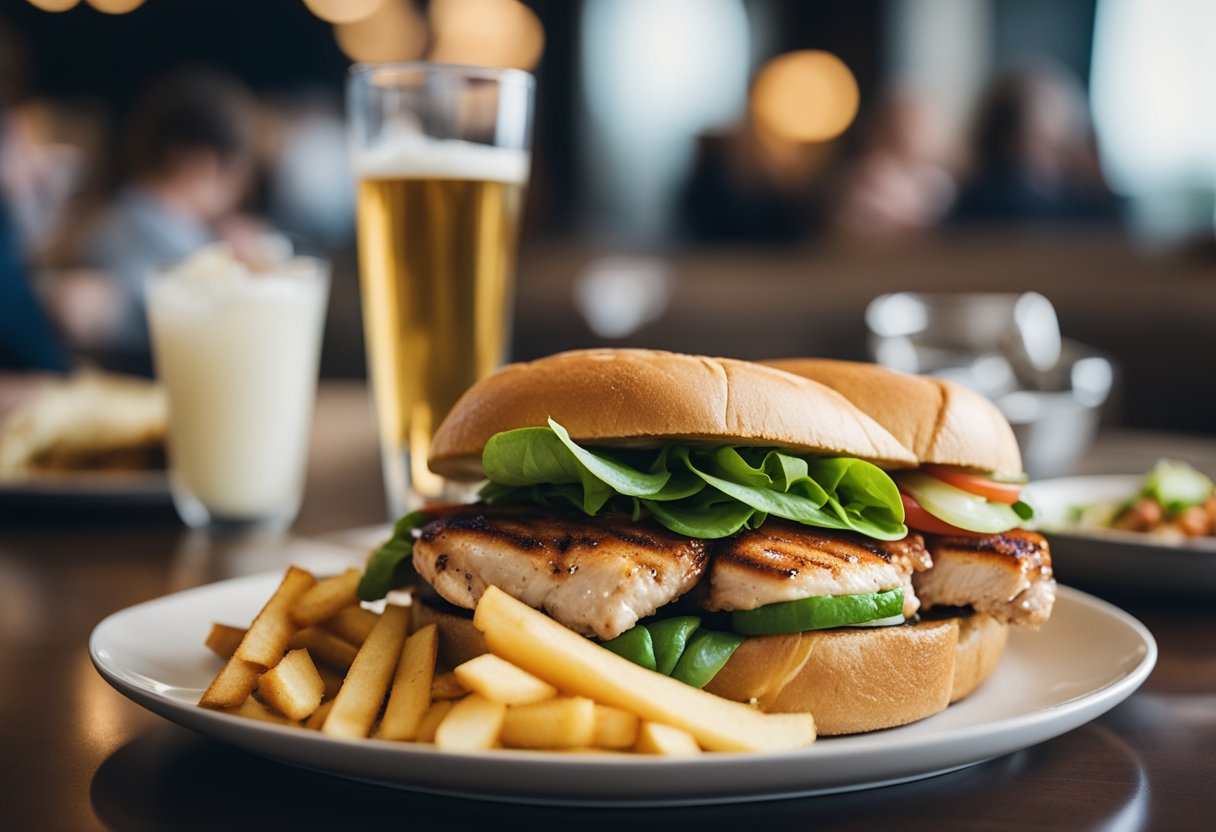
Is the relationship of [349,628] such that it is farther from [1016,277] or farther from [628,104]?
[628,104]

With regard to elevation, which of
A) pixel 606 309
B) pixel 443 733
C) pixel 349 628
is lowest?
pixel 606 309

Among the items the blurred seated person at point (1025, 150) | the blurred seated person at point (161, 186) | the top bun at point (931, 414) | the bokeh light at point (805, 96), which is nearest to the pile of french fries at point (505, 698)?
the top bun at point (931, 414)

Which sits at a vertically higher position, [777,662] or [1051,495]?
[777,662]

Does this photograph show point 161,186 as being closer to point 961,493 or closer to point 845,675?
point 961,493

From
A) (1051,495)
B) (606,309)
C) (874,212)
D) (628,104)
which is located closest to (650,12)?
(628,104)

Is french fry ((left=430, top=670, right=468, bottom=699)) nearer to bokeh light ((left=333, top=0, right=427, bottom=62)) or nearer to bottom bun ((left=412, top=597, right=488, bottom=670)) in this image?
bottom bun ((left=412, top=597, right=488, bottom=670))

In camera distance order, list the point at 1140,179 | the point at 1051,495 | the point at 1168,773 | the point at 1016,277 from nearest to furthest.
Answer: the point at 1168,773, the point at 1051,495, the point at 1016,277, the point at 1140,179

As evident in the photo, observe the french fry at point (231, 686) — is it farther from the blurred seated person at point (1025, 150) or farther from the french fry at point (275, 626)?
the blurred seated person at point (1025, 150)
